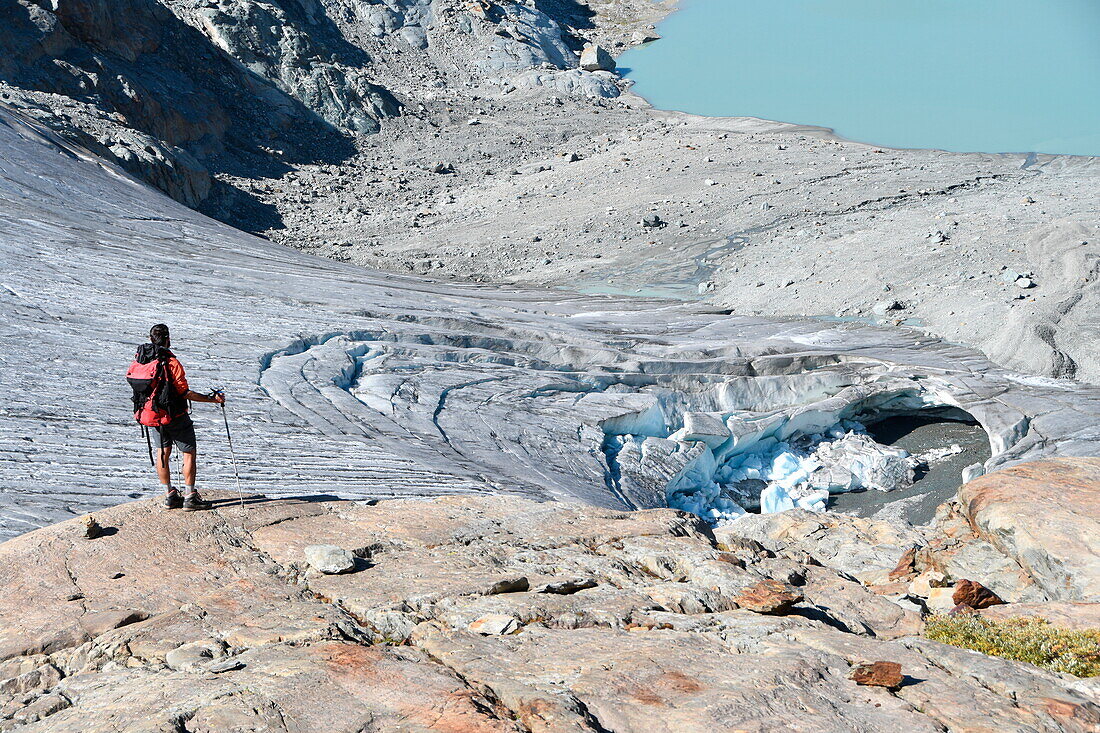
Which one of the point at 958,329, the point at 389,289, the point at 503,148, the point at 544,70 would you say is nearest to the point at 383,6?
A: the point at 544,70

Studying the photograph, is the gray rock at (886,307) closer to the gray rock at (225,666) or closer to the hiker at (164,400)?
the hiker at (164,400)

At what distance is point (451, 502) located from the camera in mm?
8156

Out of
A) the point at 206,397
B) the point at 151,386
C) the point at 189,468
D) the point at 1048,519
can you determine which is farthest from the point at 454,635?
the point at 1048,519

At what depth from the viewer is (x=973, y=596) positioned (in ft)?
22.8

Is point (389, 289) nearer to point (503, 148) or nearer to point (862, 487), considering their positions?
point (862, 487)

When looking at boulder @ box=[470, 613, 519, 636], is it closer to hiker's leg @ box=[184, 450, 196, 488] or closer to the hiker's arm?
hiker's leg @ box=[184, 450, 196, 488]

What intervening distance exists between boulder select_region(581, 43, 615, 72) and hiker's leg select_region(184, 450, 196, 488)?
43.0m

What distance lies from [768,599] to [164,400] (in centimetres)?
503

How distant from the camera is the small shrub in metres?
5.35

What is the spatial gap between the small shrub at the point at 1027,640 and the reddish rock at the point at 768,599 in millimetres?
936

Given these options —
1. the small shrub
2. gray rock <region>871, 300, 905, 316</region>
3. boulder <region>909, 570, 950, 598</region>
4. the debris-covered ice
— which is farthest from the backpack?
gray rock <region>871, 300, 905, 316</region>

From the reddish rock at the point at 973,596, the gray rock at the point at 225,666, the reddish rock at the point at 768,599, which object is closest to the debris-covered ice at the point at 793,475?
the reddish rock at the point at 973,596

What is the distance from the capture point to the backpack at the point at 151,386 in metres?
7.41

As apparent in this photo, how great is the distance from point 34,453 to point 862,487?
1153 cm
